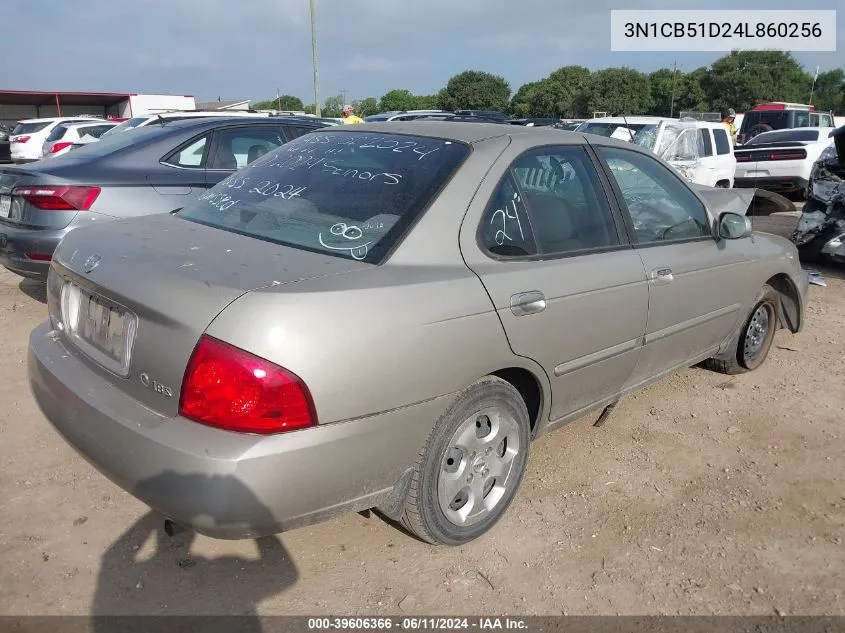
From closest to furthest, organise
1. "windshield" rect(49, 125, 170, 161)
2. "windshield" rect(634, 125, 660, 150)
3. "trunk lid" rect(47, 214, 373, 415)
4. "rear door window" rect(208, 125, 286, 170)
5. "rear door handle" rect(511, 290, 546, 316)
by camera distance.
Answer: "trunk lid" rect(47, 214, 373, 415), "rear door handle" rect(511, 290, 546, 316), "windshield" rect(49, 125, 170, 161), "rear door window" rect(208, 125, 286, 170), "windshield" rect(634, 125, 660, 150)

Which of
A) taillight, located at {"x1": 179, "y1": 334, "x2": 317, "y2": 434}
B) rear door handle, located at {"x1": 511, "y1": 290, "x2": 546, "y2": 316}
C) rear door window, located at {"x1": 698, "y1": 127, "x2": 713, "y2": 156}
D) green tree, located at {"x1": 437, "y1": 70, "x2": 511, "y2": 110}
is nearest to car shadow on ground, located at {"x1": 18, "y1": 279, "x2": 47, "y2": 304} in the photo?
taillight, located at {"x1": 179, "y1": 334, "x2": 317, "y2": 434}

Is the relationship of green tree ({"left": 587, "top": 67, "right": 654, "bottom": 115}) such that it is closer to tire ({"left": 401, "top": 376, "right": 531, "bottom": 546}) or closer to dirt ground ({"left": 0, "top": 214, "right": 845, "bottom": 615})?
dirt ground ({"left": 0, "top": 214, "right": 845, "bottom": 615})

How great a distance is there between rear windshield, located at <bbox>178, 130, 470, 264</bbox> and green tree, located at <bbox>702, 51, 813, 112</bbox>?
60.3 meters

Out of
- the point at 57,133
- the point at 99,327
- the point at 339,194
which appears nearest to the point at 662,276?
the point at 339,194

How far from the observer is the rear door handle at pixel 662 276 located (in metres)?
3.23

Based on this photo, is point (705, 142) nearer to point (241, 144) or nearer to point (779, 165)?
point (779, 165)

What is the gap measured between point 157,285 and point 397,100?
84.4 meters

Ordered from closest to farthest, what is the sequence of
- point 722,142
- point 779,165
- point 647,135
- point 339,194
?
point 339,194 < point 647,135 < point 722,142 < point 779,165

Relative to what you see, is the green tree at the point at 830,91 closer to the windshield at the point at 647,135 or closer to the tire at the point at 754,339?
the windshield at the point at 647,135

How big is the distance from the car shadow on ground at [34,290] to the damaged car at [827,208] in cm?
785

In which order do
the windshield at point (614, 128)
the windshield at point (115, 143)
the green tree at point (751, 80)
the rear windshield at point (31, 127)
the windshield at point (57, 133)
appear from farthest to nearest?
the green tree at point (751, 80) < the rear windshield at point (31, 127) < the windshield at point (57, 133) < the windshield at point (614, 128) < the windshield at point (115, 143)

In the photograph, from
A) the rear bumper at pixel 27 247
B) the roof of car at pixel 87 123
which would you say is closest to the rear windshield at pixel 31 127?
the roof of car at pixel 87 123

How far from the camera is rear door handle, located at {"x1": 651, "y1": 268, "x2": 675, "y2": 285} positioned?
127 inches

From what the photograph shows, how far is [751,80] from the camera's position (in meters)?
55.6
